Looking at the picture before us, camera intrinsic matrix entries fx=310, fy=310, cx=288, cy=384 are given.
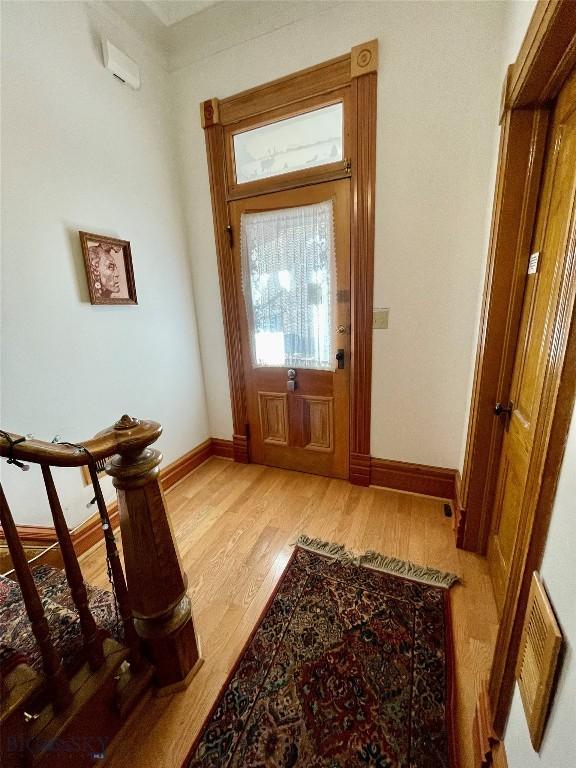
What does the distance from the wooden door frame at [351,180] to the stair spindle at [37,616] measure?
179cm

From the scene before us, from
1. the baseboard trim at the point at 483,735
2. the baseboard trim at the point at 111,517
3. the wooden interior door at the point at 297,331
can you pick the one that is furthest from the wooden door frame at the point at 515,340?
the baseboard trim at the point at 111,517

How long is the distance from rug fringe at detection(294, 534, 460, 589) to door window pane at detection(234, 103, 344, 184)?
7.39ft

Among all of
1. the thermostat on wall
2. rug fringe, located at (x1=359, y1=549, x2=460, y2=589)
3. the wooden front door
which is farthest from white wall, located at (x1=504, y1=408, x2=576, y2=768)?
the thermostat on wall

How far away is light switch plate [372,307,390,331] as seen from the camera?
1.95 metres

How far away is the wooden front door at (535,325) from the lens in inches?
37.7

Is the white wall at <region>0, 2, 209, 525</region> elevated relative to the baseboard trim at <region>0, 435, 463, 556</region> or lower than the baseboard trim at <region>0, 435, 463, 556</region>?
elevated

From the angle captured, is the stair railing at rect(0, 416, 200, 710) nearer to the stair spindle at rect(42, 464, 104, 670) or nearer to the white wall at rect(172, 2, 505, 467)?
the stair spindle at rect(42, 464, 104, 670)

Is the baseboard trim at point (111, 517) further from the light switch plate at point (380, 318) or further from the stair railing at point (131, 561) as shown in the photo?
the light switch plate at point (380, 318)

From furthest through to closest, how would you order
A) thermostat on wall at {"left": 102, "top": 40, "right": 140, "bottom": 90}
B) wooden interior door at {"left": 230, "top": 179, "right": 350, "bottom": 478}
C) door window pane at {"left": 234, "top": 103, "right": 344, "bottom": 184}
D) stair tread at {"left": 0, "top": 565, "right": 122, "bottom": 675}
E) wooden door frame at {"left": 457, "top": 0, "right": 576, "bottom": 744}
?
wooden interior door at {"left": 230, "top": 179, "right": 350, "bottom": 478} → door window pane at {"left": 234, "top": 103, "right": 344, "bottom": 184} → thermostat on wall at {"left": 102, "top": 40, "right": 140, "bottom": 90} → stair tread at {"left": 0, "top": 565, "right": 122, "bottom": 675} → wooden door frame at {"left": 457, "top": 0, "right": 576, "bottom": 744}

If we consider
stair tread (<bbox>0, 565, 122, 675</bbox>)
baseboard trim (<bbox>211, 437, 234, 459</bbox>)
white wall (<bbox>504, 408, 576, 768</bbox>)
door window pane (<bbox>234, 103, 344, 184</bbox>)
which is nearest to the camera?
white wall (<bbox>504, 408, 576, 768</bbox>)

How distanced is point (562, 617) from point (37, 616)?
113 centimetres

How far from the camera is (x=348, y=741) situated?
0.96 m

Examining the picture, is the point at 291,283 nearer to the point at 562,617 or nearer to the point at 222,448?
the point at 222,448

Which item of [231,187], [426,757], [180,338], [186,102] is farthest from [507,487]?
[186,102]
